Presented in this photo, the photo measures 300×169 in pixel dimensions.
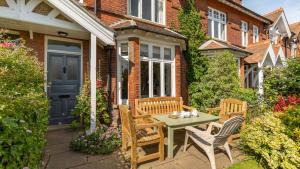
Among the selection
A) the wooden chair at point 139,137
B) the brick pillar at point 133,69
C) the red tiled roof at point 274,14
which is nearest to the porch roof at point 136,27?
the brick pillar at point 133,69

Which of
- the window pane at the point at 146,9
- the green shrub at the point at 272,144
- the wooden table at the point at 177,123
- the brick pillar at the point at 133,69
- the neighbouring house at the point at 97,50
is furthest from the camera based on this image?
the window pane at the point at 146,9

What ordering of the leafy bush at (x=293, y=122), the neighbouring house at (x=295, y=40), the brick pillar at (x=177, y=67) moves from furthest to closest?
the neighbouring house at (x=295, y=40) → the brick pillar at (x=177, y=67) → the leafy bush at (x=293, y=122)

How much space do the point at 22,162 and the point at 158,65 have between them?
23.2 feet

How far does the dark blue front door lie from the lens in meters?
7.24

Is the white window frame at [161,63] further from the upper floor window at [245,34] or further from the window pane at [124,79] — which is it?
the upper floor window at [245,34]

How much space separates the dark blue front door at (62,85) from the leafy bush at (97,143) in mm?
2305

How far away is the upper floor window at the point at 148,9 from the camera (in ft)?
31.2

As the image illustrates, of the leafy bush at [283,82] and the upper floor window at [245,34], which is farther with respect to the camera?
the upper floor window at [245,34]

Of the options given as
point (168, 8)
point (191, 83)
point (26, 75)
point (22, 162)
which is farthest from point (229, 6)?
point (22, 162)

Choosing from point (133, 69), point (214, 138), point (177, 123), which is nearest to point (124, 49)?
point (133, 69)

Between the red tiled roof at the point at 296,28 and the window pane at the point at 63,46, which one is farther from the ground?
the red tiled roof at the point at 296,28

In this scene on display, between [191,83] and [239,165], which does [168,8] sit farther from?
[239,165]

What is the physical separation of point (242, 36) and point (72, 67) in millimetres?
12949

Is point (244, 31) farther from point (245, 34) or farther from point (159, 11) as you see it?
point (159, 11)
